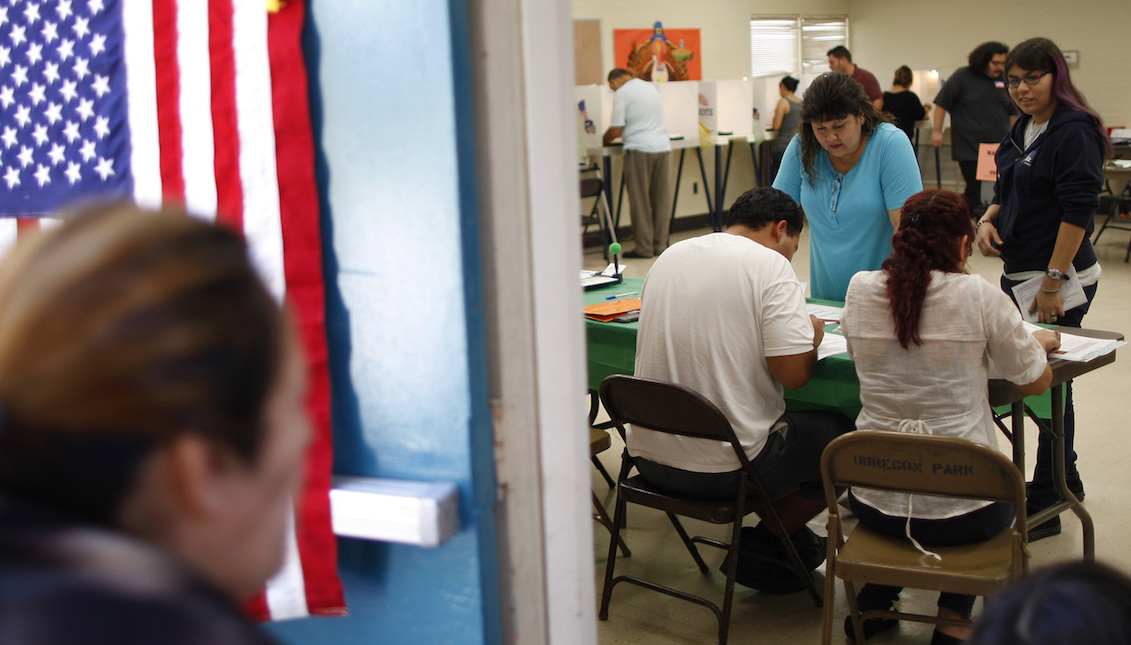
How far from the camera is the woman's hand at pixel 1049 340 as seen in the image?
248cm

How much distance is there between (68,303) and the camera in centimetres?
53

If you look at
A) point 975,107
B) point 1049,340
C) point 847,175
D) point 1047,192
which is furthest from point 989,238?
point 975,107

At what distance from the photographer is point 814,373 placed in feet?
8.54

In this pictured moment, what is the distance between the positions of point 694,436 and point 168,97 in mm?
1456

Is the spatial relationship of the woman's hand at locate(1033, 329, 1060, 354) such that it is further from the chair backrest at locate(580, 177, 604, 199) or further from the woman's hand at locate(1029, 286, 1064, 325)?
the chair backrest at locate(580, 177, 604, 199)

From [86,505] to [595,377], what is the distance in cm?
271

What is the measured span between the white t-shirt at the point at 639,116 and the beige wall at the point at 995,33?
4.73 meters

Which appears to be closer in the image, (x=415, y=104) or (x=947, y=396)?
(x=415, y=104)

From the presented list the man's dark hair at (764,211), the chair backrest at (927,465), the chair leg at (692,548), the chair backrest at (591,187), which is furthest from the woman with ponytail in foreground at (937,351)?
the chair backrest at (591,187)

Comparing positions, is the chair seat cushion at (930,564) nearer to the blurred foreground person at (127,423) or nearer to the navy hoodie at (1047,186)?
the navy hoodie at (1047,186)

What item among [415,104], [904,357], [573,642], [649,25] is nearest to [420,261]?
[415,104]

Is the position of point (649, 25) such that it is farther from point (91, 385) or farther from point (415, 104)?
point (91, 385)

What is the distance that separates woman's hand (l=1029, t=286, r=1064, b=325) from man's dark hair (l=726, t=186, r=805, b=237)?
0.83 meters

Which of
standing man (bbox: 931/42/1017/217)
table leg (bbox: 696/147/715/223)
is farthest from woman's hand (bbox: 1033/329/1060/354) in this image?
table leg (bbox: 696/147/715/223)
